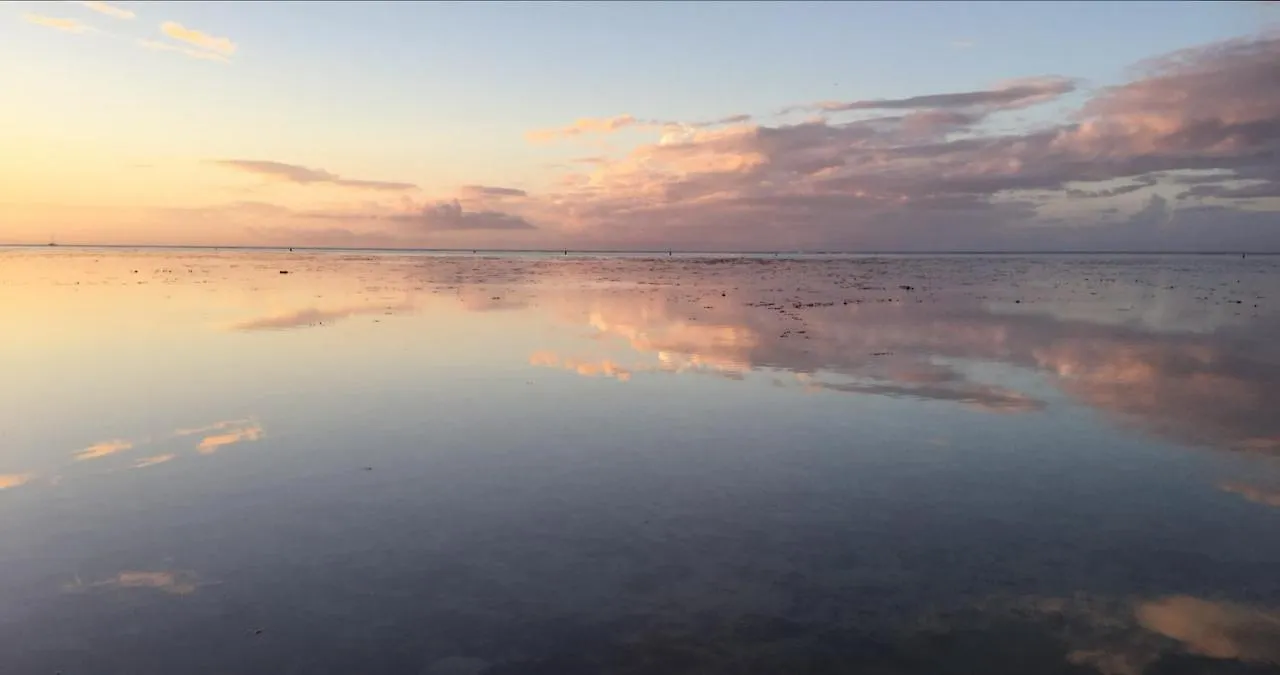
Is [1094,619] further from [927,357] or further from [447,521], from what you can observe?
[927,357]

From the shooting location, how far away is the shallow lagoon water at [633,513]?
677 cm

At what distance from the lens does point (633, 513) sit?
32.3 feet

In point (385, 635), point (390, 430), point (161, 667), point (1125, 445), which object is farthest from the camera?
point (390, 430)

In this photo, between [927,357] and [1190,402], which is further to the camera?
[927,357]

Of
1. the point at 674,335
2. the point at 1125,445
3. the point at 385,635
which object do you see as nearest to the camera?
the point at 385,635

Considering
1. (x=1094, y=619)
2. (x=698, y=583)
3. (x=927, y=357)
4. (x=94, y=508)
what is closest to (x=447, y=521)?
(x=698, y=583)

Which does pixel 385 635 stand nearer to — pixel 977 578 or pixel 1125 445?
pixel 977 578

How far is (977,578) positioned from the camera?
7.96 meters

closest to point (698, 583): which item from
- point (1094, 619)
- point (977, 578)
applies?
point (977, 578)

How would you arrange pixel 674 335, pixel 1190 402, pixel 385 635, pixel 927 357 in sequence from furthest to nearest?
pixel 674 335 < pixel 927 357 < pixel 1190 402 < pixel 385 635

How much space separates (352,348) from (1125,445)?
66.3ft

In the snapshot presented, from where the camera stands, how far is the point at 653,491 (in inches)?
422

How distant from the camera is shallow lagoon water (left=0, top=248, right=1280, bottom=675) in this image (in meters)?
6.77

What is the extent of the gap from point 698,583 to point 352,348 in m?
18.6
